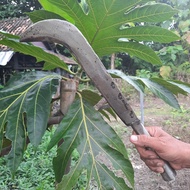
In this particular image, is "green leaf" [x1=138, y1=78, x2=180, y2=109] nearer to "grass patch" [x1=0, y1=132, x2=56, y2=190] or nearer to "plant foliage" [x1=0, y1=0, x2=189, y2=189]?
"plant foliage" [x1=0, y1=0, x2=189, y2=189]

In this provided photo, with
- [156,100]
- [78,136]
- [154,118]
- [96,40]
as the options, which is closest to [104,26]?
[96,40]

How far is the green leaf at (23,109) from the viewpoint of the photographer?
563mm

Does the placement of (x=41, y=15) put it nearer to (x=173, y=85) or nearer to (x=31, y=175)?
(x=173, y=85)

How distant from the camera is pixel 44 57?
61 centimetres

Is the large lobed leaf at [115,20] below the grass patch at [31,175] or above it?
above

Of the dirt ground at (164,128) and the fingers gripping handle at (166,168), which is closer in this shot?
the fingers gripping handle at (166,168)

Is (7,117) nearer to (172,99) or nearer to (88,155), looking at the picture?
(88,155)

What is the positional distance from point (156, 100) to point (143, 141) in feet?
18.5

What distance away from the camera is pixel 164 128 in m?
3.68

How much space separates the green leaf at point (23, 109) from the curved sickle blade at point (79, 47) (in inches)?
5.6

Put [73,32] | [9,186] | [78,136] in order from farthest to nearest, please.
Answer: [9,186] < [78,136] < [73,32]

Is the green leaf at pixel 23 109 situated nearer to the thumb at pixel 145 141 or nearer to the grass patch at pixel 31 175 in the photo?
the thumb at pixel 145 141

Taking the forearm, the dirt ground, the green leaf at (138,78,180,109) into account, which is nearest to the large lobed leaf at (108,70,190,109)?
the green leaf at (138,78,180,109)

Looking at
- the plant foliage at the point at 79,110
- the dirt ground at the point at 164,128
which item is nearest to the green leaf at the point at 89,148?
the plant foliage at the point at 79,110
